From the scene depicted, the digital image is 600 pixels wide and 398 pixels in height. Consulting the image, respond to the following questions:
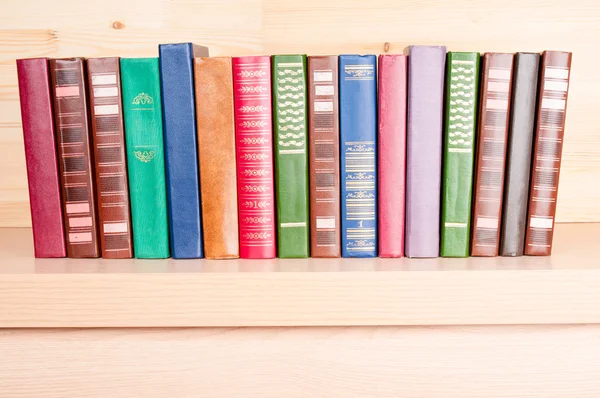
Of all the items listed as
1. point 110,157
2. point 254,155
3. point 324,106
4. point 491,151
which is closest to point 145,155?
point 110,157

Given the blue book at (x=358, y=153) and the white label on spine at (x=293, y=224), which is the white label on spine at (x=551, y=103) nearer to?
the blue book at (x=358, y=153)

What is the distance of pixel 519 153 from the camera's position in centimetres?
71

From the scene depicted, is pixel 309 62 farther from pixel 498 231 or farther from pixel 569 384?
pixel 569 384

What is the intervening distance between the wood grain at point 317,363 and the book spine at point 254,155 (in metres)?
0.14

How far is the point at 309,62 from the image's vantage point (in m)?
0.70

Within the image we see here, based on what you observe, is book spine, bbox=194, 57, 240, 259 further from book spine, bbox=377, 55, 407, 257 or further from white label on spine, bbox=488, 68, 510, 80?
white label on spine, bbox=488, 68, 510, 80

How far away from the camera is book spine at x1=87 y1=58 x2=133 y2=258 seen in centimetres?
70

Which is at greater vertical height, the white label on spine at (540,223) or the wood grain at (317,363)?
the white label on spine at (540,223)

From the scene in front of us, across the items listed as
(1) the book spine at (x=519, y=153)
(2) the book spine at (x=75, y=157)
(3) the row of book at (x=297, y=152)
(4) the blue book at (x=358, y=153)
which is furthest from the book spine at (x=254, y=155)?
(1) the book spine at (x=519, y=153)

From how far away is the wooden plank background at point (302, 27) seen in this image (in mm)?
909

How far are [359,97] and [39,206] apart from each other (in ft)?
1.56

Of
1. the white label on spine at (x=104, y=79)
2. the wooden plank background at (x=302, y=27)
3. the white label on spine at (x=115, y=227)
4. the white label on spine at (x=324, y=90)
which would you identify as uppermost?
the wooden plank background at (x=302, y=27)

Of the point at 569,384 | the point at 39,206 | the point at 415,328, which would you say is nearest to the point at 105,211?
the point at 39,206

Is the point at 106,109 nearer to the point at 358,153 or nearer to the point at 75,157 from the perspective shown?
the point at 75,157
